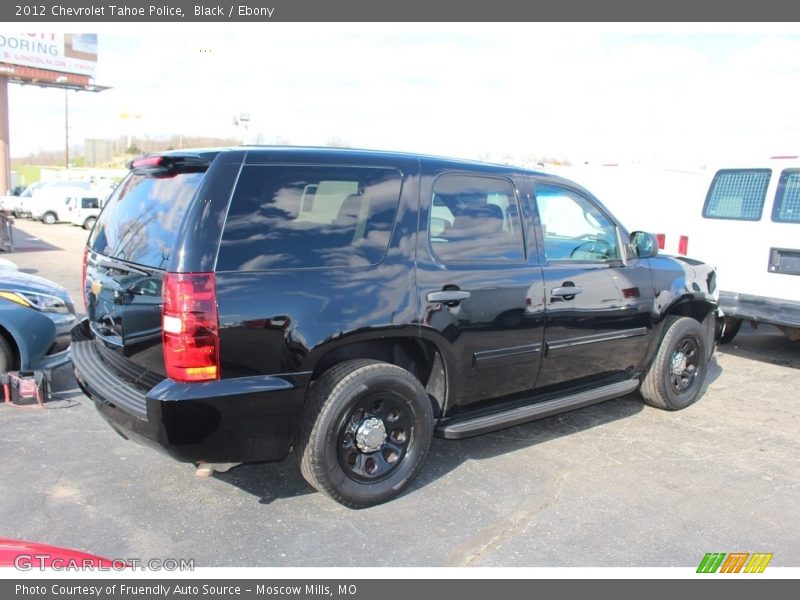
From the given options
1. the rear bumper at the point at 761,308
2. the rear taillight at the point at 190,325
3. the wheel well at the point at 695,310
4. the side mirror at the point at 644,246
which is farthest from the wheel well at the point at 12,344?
the rear bumper at the point at 761,308

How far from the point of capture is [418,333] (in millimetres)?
3719

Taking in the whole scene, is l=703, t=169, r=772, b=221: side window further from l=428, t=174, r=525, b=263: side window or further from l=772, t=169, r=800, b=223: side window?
l=428, t=174, r=525, b=263: side window

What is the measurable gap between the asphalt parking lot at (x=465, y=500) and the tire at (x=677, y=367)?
8.1 inches

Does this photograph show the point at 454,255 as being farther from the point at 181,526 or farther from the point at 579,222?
the point at 181,526

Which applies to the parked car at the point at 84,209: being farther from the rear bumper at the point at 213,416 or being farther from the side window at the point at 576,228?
the rear bumper at the point at 213,416

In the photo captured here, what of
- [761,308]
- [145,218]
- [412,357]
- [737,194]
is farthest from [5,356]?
[737,194]

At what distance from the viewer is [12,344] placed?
211 inches

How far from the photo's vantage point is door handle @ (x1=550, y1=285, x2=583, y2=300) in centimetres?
438

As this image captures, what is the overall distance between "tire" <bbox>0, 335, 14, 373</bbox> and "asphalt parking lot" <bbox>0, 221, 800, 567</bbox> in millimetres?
363

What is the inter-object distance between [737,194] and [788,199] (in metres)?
0.59

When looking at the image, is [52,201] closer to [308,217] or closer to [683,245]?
[683,245]

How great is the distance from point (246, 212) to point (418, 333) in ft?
3.79

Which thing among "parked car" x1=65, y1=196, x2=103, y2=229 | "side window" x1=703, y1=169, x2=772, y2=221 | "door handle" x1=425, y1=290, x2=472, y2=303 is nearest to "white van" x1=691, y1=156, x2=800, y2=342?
"side window" x1=703, y1=169, x2=772, y2=221
